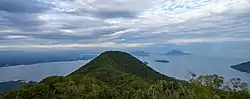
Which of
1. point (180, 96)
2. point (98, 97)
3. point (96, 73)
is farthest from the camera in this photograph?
point (96, 73)

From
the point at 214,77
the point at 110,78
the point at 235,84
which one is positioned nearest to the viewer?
the point at 214,77

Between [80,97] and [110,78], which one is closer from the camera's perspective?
[80,97]

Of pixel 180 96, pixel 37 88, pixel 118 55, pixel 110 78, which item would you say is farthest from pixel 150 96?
pixel 118 55

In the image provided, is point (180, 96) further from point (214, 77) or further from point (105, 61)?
point (105, 61)

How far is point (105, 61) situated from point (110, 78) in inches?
2069

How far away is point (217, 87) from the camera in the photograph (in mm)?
59000

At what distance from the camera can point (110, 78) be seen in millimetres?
101312

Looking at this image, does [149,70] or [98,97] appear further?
[149,70]

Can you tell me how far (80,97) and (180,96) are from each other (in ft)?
109

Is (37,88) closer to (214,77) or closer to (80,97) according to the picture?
(80,97)

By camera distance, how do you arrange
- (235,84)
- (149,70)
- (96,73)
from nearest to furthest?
(235,84), (96,73), (149,70)

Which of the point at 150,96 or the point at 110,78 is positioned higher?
the point at 150,96

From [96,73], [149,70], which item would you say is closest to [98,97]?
[96,73]

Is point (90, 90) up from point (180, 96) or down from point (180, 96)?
down
